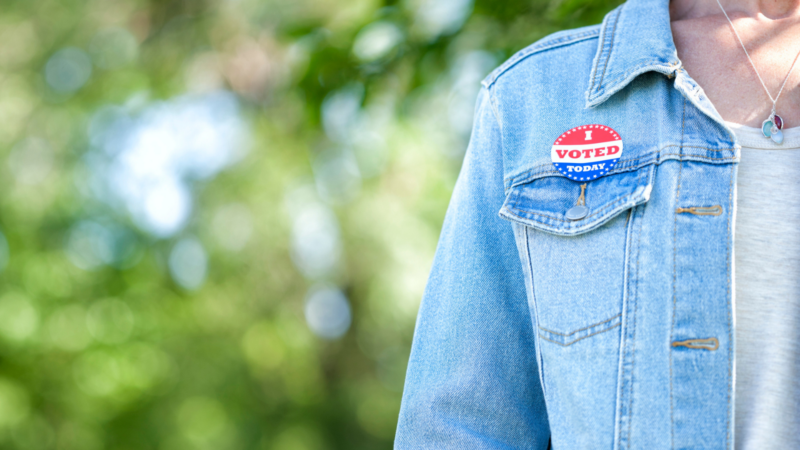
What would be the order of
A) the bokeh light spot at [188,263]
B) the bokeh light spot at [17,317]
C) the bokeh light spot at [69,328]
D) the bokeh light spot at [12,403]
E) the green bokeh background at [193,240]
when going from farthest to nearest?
the bokeh light spot at [69,328], the bokeh light spot at [12,403], the bokeh light spot at [17,317], the bokeh light spot at [188,263], the green bokeh background at [193,240]

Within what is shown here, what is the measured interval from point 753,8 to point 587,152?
37cm

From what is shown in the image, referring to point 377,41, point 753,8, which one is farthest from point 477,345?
point 377,41

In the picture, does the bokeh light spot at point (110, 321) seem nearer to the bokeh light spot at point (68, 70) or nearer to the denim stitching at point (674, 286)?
the bokeh light spot at point (68, 70)

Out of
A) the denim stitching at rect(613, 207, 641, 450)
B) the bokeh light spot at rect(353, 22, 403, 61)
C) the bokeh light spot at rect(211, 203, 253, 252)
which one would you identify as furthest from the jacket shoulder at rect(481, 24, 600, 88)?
the bokeh light spot at rect(211, 203, 253, 252)

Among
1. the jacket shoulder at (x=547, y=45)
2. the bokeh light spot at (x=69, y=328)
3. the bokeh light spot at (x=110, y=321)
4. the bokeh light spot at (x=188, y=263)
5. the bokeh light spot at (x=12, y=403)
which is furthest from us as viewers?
the bokeh light spot at (x=110, y=321)

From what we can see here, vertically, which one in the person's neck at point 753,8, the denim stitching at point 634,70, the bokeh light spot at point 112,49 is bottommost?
Result: the denim stitching at point 634,70

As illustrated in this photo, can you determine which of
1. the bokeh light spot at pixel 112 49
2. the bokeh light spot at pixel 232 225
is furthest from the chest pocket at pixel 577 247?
the bokeh light spot at pixel 112 49

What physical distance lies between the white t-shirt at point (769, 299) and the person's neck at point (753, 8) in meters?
0.25

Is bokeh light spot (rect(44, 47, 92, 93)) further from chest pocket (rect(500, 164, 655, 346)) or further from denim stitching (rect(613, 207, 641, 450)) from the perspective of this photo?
denim stitching (rect(613, 207, 641, 450))

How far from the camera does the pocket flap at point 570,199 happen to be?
838 millimetres

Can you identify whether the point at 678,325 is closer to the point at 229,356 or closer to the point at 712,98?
the point at 712,98

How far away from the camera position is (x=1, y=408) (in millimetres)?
6395

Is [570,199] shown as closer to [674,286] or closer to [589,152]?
[589,152]

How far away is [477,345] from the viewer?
914 millimetres
